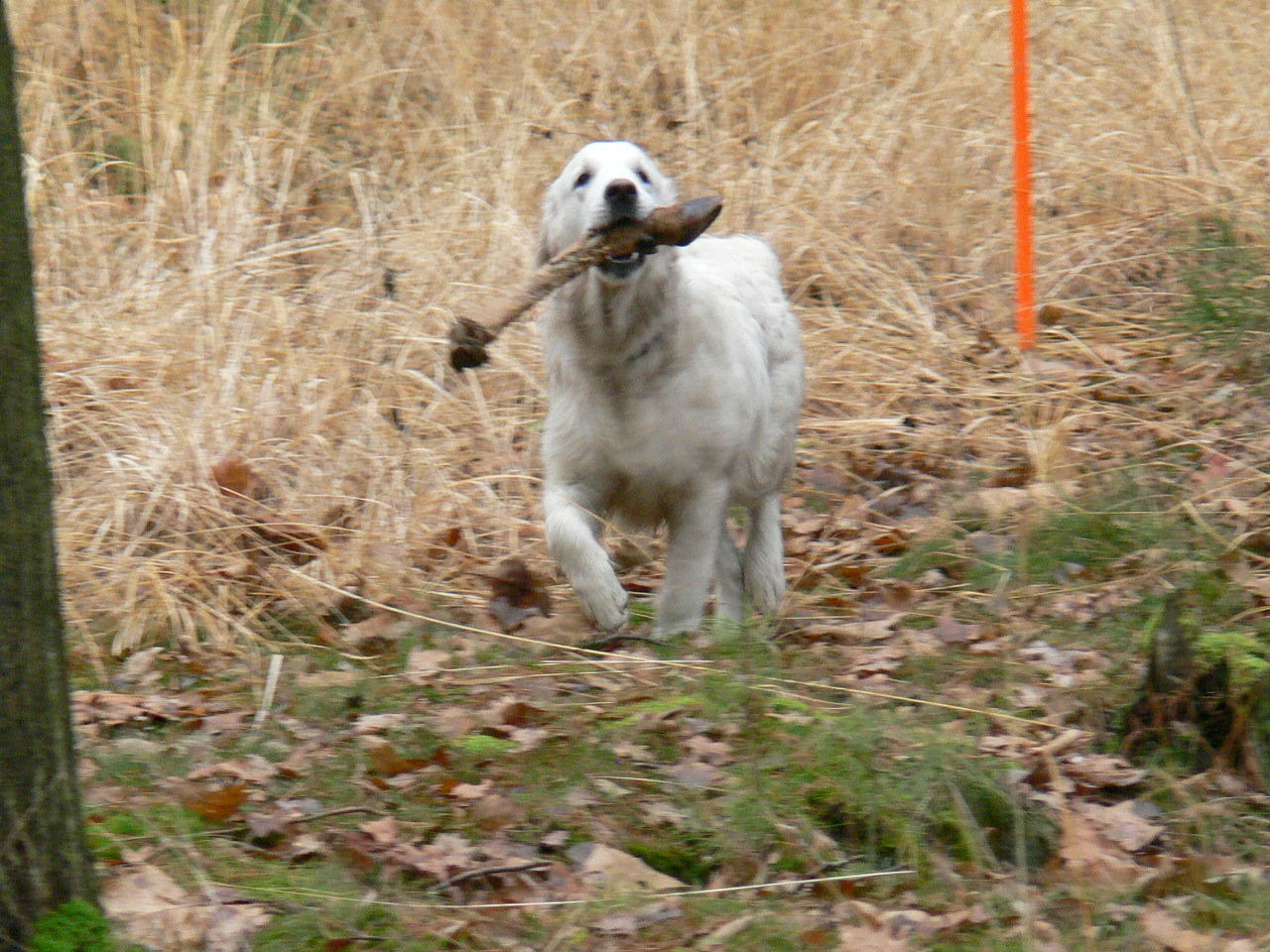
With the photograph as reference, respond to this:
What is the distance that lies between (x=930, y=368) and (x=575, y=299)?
2.99 m

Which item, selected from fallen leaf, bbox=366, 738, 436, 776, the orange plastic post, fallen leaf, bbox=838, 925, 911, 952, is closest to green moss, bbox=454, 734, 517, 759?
fallen leaf, bbox=366, 738, 436, 776

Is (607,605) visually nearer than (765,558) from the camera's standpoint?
Yes

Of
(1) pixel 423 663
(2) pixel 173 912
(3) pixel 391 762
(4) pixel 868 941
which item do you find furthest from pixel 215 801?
(4) pixel 868 941

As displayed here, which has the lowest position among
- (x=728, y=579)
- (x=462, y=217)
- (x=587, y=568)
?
(x=728, y=579)

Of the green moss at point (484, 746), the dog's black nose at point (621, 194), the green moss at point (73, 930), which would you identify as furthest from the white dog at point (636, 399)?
the green moss at point (73, 930)

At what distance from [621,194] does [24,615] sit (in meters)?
2.52

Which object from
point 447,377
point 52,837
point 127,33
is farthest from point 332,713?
point 127,33

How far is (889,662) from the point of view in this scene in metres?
4.57

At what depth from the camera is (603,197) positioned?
4652 mm

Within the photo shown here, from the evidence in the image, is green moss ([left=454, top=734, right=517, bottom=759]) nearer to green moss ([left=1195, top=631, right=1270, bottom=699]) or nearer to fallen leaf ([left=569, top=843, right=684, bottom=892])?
fallen leaf ([left=569, top=843, right=684, bottom=892])

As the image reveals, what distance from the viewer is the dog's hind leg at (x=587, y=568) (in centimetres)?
478

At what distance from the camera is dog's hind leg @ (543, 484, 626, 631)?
4.78 meters

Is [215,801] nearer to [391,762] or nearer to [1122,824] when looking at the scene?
[391,762]

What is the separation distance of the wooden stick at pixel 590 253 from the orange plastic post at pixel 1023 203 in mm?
3208
